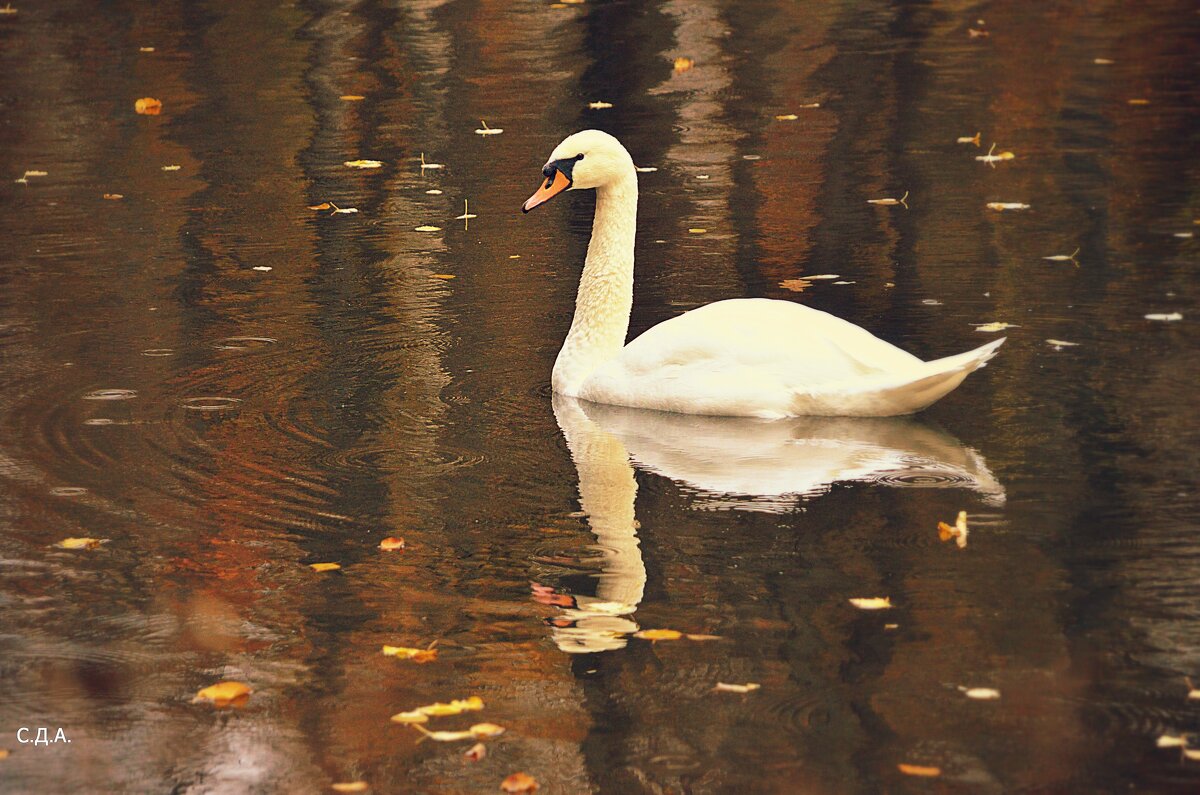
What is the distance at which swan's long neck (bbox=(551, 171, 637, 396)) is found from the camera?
8477mm

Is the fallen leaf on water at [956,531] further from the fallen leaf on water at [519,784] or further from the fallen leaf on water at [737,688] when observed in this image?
the fallen leaf on water at [519,784]

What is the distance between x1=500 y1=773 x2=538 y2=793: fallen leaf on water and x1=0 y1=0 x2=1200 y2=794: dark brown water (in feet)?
0.15

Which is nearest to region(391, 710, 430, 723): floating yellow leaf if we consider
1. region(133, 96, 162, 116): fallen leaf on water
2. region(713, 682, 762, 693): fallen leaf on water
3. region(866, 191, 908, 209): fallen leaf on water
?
region(713, 682, 762, 693): fallen leaf on water

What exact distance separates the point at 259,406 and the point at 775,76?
1035 centimetres

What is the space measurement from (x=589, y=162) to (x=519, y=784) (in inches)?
169

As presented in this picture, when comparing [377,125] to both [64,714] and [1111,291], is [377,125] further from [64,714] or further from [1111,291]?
[64,714]

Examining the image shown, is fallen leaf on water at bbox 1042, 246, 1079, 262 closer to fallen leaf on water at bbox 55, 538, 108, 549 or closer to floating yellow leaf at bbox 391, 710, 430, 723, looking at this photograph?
fallen leaf on water at bbox 55, 538, 108, 549

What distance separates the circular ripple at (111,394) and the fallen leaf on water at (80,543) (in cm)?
185

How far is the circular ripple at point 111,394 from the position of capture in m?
8.41

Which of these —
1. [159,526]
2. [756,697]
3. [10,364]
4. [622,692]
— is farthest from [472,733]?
[10,364]

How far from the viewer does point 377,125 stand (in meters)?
15.8

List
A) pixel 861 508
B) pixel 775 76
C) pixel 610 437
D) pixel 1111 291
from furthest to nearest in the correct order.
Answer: pixel 775 76, pixel 1111 291, pixel 610 437, pixel 861 508

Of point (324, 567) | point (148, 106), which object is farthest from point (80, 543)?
point (148, 106)

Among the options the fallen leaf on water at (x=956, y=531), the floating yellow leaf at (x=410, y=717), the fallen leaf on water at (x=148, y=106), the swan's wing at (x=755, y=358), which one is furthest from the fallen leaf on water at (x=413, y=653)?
the fallen leaf on water at (x=148, y=106)
